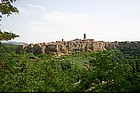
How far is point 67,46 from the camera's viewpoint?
4469 millimetres

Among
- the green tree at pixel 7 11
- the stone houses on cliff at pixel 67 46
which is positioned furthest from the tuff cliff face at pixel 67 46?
the green tree at pixel 7 11

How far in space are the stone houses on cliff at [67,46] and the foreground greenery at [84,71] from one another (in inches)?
3.9

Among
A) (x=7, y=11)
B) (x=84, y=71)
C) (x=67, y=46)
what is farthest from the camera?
(x=84, y=71)

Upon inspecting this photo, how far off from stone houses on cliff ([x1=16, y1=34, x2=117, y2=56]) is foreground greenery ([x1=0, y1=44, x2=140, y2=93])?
0.10m

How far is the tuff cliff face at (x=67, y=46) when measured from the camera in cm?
409

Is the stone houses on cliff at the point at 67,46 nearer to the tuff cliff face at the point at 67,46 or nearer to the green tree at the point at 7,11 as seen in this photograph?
the tuff cliff face at the point at 67,46

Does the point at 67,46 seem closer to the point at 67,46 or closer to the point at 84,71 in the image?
the point at 67,46

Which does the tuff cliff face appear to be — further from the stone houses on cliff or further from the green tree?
the green tree

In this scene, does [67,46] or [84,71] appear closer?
[67,46]

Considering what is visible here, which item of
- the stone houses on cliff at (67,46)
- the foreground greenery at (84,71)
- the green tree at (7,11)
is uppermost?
the green tree at (7,11)

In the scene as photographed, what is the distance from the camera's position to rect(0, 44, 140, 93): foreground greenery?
410 centimetres

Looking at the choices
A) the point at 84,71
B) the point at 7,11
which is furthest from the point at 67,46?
the point at 7,11

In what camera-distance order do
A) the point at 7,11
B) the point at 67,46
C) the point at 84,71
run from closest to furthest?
the point at 7,11 → the point at 67,46 → the point at 84,71
